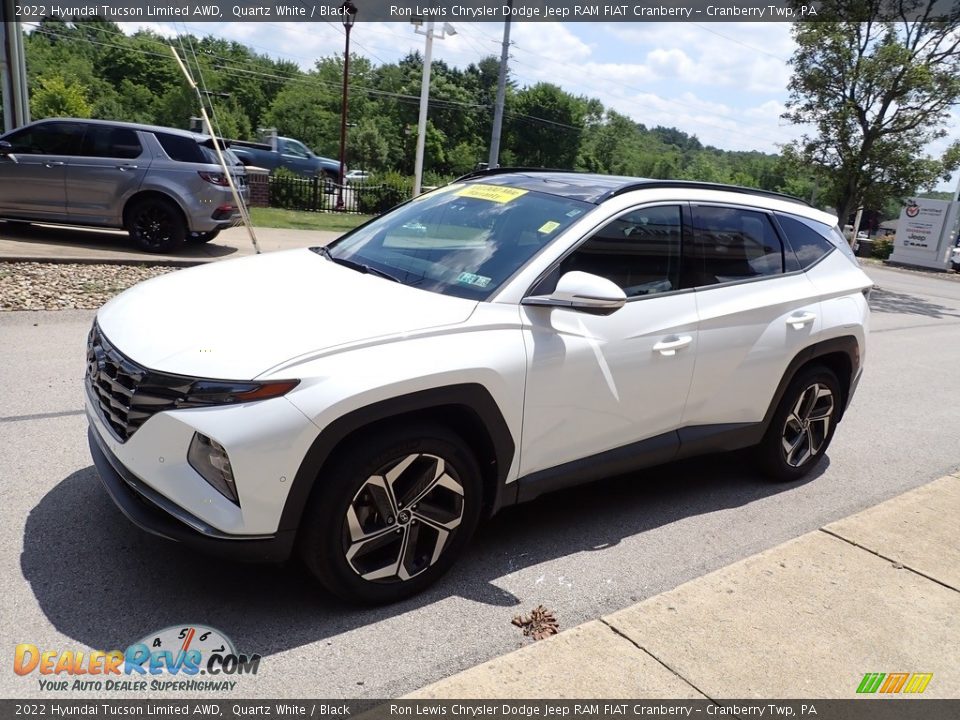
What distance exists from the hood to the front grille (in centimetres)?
4

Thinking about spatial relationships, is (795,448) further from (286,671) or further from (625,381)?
(286,671)

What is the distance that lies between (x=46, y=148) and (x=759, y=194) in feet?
34.3

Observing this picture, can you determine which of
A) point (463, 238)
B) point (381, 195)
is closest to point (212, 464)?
point (463, 238)

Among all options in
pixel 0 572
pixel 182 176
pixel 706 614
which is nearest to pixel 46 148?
Answer: pixel 182 176

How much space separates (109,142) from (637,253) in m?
9.90

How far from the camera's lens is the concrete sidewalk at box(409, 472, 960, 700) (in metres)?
2.75

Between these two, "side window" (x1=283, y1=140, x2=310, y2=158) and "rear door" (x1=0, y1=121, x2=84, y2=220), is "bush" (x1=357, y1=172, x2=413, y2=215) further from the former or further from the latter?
"rear door" (x1=0, y1=121, x2=84, y2=220)

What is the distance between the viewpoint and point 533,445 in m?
3.34

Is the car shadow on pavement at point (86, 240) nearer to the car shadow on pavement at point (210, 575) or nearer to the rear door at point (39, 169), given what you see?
the rear door at point (39, 169)

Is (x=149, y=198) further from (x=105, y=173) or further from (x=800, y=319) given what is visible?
(x=800, y=319)

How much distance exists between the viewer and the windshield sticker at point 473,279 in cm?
336

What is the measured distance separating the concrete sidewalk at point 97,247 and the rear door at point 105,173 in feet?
1.73

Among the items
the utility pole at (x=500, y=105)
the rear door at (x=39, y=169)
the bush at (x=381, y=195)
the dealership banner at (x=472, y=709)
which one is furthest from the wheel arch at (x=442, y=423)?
the utility pole at (x=500, y=105)

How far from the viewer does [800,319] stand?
440 centimetres
